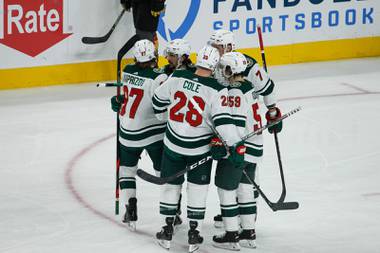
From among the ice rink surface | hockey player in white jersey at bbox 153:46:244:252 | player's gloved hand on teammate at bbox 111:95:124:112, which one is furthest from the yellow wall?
hockey player in white jersey at bbox 153:46:244:252

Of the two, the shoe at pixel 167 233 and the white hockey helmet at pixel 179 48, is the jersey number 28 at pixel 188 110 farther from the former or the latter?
the shoe at pixel 167 233

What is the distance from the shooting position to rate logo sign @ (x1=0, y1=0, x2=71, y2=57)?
1095 cm

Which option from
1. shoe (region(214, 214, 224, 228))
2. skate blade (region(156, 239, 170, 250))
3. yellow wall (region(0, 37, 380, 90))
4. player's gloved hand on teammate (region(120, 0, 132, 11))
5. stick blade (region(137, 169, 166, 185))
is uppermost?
player's gloved hand on teammate (region(120, 0, 132, 11))

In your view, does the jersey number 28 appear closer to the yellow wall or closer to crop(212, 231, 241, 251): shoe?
crop(212, 231, 241, 251): shoe

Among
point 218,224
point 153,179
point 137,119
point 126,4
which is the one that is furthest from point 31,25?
point 153,179

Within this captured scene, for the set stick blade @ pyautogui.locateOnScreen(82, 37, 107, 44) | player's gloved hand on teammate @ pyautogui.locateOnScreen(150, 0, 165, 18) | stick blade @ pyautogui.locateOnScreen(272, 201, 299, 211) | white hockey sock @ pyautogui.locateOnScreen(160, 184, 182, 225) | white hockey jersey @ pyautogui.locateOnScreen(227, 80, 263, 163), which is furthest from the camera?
stick blade @ pyautogui.locateOnScreen(82, 37, 107, 44)

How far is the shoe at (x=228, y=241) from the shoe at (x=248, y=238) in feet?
0.29

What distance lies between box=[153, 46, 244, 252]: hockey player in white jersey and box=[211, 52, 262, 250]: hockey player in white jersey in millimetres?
81

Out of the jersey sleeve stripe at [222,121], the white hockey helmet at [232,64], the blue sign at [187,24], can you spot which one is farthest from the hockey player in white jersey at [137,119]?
the blue sign at [187,24]

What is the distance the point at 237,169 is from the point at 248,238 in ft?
1.73

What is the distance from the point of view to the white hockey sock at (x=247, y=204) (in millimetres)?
6938

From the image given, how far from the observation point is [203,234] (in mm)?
7238

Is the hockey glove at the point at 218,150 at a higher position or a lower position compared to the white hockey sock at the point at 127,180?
higher

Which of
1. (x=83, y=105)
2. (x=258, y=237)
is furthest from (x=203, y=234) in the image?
(x=83, y=105)
